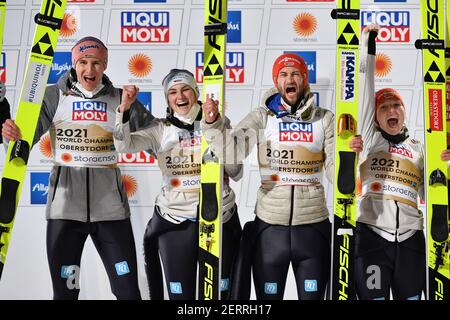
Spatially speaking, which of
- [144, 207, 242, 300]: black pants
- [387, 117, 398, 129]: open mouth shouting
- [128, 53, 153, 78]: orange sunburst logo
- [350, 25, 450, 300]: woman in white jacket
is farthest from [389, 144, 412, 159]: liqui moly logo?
[128, 53, 153, 78]: orange sunburst logo

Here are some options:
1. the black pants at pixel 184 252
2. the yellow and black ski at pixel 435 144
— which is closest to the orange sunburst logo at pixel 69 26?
the black pants at pixel 184 252

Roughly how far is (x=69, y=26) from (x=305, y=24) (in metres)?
1.59

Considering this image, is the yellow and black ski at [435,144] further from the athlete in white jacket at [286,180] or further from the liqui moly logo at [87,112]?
the liqui moly logo at [87,112]

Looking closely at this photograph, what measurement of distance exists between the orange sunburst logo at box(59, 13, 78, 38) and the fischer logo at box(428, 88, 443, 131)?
2366mm

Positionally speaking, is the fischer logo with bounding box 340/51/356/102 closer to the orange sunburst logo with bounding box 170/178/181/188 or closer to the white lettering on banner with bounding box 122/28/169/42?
the orange sunburst logo with bounding box 170/178/181/188

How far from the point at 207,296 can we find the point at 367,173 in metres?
1.24

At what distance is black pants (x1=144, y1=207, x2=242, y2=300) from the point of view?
14.8 feet

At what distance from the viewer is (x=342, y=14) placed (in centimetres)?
441

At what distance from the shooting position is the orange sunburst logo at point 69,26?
497cm

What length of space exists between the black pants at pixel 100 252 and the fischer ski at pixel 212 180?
0.48 metres

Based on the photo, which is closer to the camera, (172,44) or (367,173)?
(367,173)
